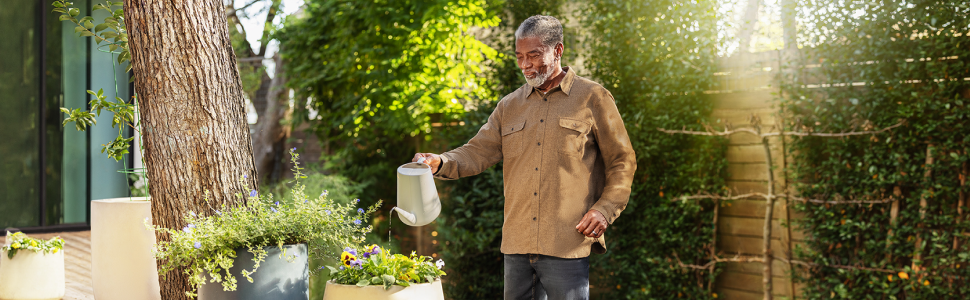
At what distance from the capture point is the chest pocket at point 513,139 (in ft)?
6.66

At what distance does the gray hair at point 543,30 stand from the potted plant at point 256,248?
0.70m

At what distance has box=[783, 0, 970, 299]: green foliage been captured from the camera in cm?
301

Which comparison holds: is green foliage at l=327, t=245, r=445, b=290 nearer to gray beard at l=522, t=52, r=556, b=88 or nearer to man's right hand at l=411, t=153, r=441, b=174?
man's right hand at l=411, t=153, r=441, b=174

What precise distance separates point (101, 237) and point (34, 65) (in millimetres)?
4085

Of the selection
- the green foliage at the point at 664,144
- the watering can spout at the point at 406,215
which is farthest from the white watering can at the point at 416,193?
the green foliage at the point at 664,144

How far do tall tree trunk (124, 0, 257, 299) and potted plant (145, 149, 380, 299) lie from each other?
7.5 inches

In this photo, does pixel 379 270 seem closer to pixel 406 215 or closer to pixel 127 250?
pixel 406 215

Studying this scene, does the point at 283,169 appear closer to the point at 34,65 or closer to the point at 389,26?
the point at 34,65

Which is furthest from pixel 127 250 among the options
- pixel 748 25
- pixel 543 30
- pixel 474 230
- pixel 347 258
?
pixel 748 25

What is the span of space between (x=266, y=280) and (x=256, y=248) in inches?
3.7

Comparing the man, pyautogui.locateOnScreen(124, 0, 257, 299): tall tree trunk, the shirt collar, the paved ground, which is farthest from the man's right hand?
the paved ground

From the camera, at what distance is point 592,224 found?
187 cm

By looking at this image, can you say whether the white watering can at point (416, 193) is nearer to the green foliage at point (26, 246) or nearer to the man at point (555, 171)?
the man at point (555, 171)

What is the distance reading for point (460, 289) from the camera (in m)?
4.68
